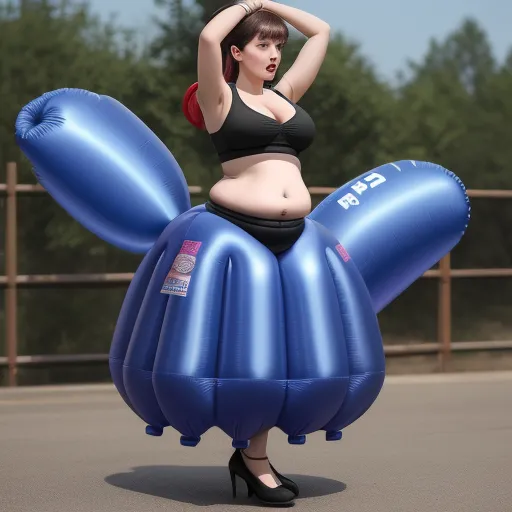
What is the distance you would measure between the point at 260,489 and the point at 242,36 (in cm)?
201

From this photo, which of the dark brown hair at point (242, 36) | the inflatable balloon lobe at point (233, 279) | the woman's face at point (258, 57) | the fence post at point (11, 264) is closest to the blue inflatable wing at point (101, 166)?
the inflatable balloon lobe at point (233, 279)

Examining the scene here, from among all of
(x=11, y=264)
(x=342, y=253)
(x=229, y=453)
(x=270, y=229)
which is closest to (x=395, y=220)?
(x=342, y=253)

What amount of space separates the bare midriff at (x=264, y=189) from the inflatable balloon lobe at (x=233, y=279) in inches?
4.5

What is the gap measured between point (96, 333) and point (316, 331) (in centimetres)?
599

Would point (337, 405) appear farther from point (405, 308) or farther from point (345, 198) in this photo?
point (405, 308)

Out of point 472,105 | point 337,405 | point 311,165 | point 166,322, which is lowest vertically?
→ point 337,405

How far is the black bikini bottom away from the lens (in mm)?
5805

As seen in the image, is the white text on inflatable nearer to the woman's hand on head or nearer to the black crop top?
the black crop top

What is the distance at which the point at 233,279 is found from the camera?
570 cm

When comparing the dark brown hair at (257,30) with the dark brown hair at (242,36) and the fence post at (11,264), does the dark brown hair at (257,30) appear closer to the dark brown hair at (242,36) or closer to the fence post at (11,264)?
the dark brown hair at (242,36)

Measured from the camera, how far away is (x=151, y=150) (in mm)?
6328

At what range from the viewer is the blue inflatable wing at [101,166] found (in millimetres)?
6164

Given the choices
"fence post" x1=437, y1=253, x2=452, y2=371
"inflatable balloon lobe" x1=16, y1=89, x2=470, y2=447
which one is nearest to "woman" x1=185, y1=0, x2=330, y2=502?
"inflatable balloon lobe" x1=16, y1=89, x2=470, y2=447

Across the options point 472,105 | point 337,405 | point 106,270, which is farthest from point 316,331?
point 472,105
